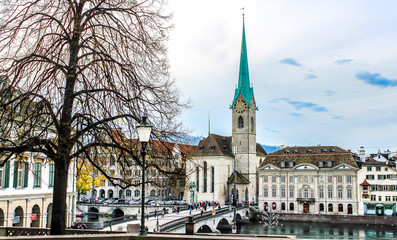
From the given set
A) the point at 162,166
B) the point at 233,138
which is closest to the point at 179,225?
the point at 162,166

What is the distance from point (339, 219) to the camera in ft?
234

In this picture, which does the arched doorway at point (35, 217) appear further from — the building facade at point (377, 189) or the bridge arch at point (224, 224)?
the building facade at point (377, 189)

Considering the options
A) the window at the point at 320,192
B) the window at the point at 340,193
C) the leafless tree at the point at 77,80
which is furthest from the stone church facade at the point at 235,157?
the leafless tree at the point at 77,80

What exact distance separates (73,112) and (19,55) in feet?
7.45

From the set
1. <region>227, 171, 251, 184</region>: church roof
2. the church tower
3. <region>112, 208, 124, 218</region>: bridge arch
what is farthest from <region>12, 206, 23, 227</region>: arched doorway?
the church tower

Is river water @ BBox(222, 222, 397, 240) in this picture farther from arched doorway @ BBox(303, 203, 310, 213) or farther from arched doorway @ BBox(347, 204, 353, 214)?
arched doorway @ BBox(347, 204, 353, 214)

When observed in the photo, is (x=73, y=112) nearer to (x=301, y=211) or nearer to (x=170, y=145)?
(x=170, y=145)

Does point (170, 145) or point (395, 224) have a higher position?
point (170, 145)

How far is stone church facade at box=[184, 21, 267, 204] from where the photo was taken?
3438 inches

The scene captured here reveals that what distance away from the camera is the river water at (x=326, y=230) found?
192ft

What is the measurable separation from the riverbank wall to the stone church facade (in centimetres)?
1374

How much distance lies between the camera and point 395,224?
2635 inches

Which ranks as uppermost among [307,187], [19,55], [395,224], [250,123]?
[250,123]

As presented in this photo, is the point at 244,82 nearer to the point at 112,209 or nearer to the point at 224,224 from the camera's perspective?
the point at 224,224
